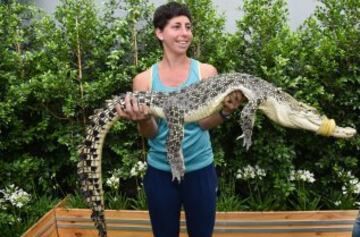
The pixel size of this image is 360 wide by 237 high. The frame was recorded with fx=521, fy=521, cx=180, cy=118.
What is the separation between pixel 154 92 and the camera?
2426mm

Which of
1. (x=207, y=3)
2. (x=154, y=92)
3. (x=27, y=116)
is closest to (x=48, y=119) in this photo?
(x=27, y=116)

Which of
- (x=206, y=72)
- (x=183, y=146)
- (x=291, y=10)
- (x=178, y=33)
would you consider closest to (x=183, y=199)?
(x=183, y=146)

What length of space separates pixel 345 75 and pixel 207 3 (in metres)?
1.17

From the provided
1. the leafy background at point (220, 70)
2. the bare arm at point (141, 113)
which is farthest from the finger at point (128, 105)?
the leafy background at point (220, 70)

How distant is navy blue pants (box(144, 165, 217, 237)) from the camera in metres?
2.51

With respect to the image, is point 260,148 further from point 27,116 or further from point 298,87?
point 27,116

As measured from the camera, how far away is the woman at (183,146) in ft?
8.05

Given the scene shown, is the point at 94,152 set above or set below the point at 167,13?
below

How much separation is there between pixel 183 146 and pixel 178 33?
53 cm

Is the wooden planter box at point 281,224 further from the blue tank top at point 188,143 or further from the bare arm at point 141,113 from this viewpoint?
the bare arm at point 141,113

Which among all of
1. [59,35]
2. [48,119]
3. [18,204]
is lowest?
[18,204]

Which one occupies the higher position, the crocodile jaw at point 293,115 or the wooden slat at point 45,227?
the crocodile jaw at point 293,115

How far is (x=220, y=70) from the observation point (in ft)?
12.8

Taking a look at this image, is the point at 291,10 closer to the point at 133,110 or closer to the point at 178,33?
the point at 178,33
